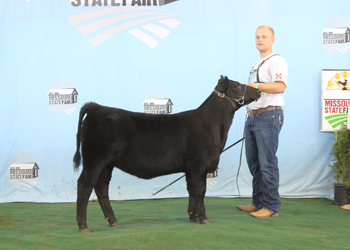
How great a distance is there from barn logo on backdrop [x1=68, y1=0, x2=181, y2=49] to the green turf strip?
8.78ft

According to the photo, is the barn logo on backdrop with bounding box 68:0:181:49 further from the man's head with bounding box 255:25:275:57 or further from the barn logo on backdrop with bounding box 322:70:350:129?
the barn logo on backdrop with bounding box 322:70:350:129

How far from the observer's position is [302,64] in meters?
5.40

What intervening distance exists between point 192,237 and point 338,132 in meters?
3.38

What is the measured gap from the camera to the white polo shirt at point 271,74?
368cm

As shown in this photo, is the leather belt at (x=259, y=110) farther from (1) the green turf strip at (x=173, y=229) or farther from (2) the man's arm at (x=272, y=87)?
(1) the green turf strip at (x=173, y=229)

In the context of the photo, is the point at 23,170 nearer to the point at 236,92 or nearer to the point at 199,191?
the point at 199,191

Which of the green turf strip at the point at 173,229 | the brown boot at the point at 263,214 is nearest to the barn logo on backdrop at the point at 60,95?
the green turf strip at the point at 173,229

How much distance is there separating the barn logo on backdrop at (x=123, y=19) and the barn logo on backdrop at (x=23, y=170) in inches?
82.4

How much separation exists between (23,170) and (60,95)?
1.29 meters

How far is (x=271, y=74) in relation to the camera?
3.77 m

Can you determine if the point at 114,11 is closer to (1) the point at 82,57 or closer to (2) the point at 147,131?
(1) the point at 82,57

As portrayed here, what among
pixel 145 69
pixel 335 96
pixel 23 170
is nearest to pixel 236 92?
pixel 145 69

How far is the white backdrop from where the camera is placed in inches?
203

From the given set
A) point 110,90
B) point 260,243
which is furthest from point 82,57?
point 260,243
